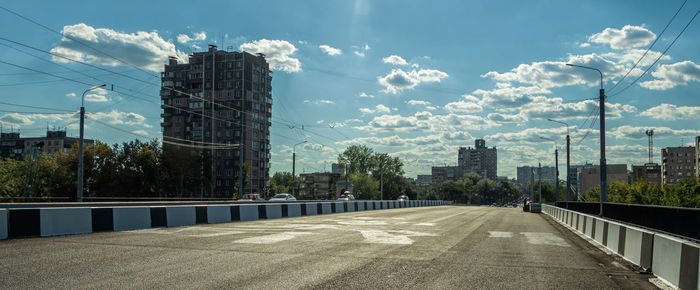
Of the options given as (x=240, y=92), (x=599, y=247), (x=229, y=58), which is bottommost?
(x=599, y=247)

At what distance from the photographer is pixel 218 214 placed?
19375mm

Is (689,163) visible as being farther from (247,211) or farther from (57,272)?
(57,272)

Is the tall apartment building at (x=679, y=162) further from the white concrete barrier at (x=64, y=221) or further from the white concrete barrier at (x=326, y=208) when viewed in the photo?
the white concrete barrier at (x=64, y=221)

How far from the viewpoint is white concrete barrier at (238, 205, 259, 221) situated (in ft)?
69.6

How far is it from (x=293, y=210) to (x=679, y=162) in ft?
603

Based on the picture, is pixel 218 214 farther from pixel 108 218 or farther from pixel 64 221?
pixel 64 221

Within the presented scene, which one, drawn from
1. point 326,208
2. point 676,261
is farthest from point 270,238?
point 326,208

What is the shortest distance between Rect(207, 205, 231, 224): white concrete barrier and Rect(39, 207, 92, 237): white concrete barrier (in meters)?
5.36

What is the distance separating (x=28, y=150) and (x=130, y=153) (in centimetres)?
12327

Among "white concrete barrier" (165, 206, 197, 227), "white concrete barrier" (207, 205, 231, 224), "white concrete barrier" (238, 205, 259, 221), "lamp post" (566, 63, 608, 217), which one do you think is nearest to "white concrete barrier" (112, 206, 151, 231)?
"white concrete barrier" (165, 206, 197, 227)

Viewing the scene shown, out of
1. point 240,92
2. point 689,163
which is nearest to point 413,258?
point 240,92

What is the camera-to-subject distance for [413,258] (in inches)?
365

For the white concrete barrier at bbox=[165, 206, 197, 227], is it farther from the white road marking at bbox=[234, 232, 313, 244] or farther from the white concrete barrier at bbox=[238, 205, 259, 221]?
the white road marking at bbox=[234, 232, 313, 244]

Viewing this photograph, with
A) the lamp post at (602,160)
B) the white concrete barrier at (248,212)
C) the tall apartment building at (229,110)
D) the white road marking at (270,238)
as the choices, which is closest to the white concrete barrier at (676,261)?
the white road marking at (270,238)
